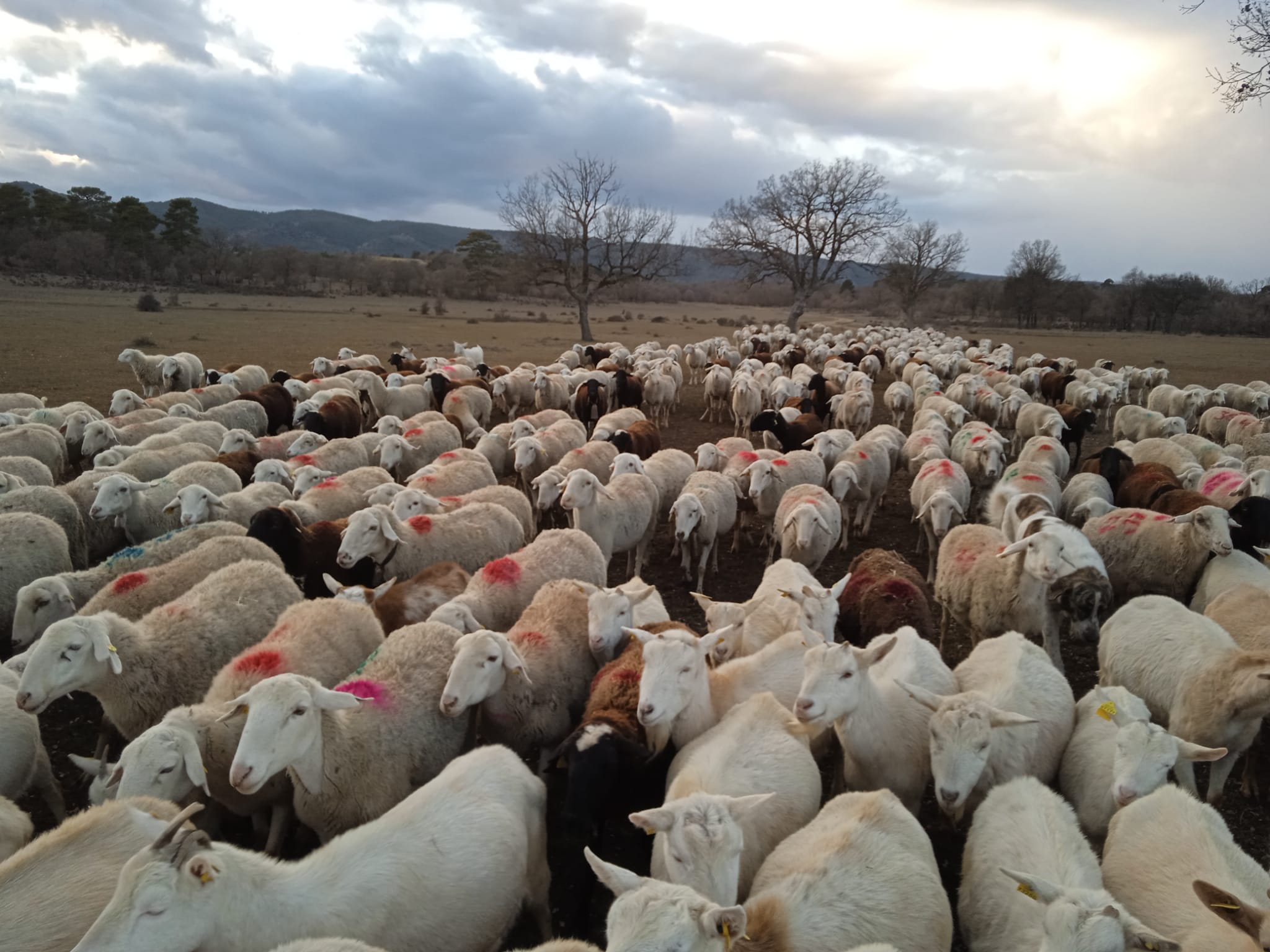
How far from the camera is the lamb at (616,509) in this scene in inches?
322

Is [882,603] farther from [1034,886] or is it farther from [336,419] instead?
[336,419]

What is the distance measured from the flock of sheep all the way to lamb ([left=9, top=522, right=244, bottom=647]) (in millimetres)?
29

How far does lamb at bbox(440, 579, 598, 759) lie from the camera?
4422mm

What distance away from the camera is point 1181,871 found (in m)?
3.26

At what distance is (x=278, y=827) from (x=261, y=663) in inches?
38.5

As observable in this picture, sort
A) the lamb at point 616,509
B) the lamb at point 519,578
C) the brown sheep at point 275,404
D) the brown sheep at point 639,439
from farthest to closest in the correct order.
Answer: the brown sheep at point 275,404 < the brown sheep at point 639,439 < the lamb at point 616,509 < the lamb at point 519,578

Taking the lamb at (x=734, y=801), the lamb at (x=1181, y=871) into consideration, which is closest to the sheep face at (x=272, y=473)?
the lamb at (x=734, y=801)

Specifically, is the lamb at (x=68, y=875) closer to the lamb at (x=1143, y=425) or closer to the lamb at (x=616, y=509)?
the lamb at (x=616, y=509)

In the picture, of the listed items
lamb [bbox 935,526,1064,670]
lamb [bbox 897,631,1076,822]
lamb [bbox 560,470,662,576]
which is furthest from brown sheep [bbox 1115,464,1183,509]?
lamb [bbox 560,470,662,576]

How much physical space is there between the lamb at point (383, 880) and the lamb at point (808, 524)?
4837 millimetres

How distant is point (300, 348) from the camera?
2911 centimetres

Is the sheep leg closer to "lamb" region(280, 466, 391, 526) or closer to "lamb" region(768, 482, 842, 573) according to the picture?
"lamb" region(280, 466, 391, 526)

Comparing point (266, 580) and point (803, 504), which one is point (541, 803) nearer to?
point (266, 580)

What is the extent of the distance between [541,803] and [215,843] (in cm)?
153
